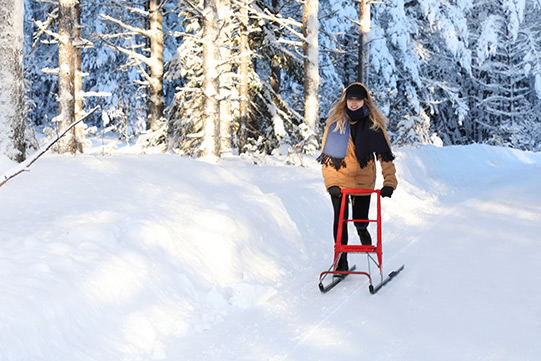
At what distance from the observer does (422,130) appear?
→ 25.9 meters

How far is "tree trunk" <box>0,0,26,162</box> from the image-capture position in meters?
6.16

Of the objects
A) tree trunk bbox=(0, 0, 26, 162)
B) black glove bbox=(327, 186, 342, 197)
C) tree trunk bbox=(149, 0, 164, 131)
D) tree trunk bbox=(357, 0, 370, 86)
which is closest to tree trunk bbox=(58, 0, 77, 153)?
tree trunk bbox=(0, 0, 26, 162)

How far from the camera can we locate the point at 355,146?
18.5ft

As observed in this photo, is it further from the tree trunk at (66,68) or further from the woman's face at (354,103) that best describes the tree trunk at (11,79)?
the tree trunk at (66,68)

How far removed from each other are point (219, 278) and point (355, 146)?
210 centimetres

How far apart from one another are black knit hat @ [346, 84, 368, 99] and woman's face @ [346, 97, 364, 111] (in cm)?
3

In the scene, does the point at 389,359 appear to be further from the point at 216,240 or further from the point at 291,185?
the point at 291,185

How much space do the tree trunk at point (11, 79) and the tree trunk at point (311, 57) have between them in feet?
28.6

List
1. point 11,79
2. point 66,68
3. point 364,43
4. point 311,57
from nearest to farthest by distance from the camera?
point 11,79, point 66,68, point 311,57, point 364,43

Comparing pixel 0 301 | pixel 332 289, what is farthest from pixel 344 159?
pixel 0 301

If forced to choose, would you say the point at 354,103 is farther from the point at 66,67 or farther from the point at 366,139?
the point at 66,67

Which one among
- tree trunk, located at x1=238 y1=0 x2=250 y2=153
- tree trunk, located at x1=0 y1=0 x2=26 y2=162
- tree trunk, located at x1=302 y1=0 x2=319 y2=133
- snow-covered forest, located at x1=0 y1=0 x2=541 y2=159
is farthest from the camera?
Result: tree trunk, located at x1=238 y1=0 x2=250 y2=153

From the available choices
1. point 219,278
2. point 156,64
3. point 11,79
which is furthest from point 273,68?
point 219,278

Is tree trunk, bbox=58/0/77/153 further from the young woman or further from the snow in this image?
the young woman
